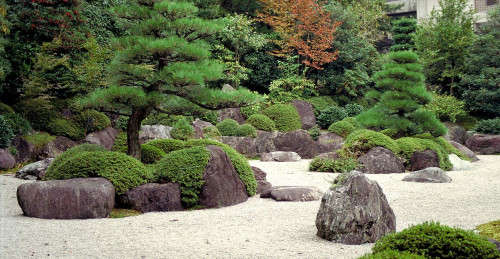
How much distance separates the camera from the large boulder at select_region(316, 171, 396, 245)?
15.1 ft

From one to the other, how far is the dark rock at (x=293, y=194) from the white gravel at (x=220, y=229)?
0.68ft

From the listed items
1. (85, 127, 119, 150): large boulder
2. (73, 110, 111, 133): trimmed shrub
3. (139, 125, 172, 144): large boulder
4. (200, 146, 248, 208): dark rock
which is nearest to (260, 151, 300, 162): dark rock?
(139, 125, 172, 144): large boulder

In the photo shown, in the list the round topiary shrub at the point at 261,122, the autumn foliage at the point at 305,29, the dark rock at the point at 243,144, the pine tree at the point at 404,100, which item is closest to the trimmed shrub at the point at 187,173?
the pine tree at the point at 404,100

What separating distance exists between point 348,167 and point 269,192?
3899mm

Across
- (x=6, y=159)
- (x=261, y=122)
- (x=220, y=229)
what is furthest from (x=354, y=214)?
(x=261, y=122)

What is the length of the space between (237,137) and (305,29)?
7.59 meters

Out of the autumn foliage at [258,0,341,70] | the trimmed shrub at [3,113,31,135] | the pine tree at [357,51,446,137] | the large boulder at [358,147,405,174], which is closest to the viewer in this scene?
the large boulder at [358,147,405,174]

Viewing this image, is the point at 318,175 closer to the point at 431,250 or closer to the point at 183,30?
the point at 183,30

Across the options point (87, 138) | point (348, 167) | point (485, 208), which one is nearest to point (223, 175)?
point (485, 208)

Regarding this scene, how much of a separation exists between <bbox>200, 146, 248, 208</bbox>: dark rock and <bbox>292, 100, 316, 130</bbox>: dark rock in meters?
11.5

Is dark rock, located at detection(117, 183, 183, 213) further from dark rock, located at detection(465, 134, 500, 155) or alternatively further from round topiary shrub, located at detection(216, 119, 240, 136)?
dark rock, located at detection(465, 134, 500, 155)

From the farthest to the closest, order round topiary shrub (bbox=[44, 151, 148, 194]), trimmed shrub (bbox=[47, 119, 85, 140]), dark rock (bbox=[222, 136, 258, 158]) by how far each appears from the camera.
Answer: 1. dark rock (bbox=[222, 136, 258, 158])
2. trimmed shrub (bbox=[47, 119, 85, 140])
3. round topiary shrub (bbox=[44, 151, 148, 194])

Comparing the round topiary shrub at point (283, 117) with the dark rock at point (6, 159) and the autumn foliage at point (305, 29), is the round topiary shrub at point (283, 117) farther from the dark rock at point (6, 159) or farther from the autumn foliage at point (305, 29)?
the dark rock at point (6, 159)

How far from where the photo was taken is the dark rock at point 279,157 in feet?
47.1
